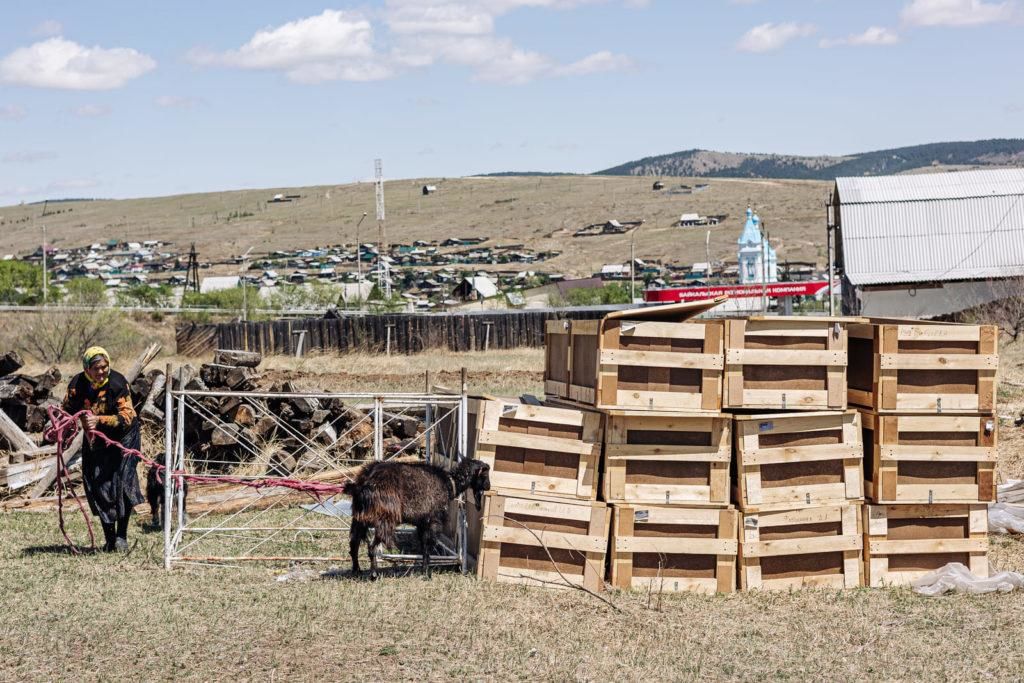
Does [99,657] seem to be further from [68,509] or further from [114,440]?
[68,509]

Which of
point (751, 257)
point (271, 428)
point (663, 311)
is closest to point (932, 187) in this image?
point (751, 257)

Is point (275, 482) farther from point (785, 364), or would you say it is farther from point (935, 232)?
point (935, 232)

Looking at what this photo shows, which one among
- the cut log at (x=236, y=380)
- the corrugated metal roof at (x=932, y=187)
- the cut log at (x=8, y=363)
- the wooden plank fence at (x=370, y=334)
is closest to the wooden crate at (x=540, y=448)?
the cut log at (x=236, y=380)

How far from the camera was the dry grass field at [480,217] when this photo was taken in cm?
11938

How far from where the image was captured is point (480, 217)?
475 ft

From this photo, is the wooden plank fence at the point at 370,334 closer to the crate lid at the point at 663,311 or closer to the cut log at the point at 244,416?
the cut log at the point at 244,416

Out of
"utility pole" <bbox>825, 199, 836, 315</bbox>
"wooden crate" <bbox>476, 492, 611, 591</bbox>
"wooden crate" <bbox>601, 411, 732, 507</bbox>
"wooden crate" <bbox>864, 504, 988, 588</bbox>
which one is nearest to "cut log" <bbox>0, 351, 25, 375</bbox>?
Answer: "wooden crate" <bbox>476, 492, 611, 591</bbox>

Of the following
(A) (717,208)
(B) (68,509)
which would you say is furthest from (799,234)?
(B) (68,509)

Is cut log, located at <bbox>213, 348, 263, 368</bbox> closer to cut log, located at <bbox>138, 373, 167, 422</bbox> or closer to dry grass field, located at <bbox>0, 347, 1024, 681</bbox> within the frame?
cut log, located at <bbox>138, 373, 167, 422</bbox>

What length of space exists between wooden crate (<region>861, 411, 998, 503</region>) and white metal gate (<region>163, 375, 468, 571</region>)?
3795 mm

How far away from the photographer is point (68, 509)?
1466 cm

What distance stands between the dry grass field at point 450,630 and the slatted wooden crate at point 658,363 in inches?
66.8

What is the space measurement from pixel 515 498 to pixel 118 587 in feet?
11.5

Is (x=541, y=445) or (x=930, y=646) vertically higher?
(x=541, y=445)
